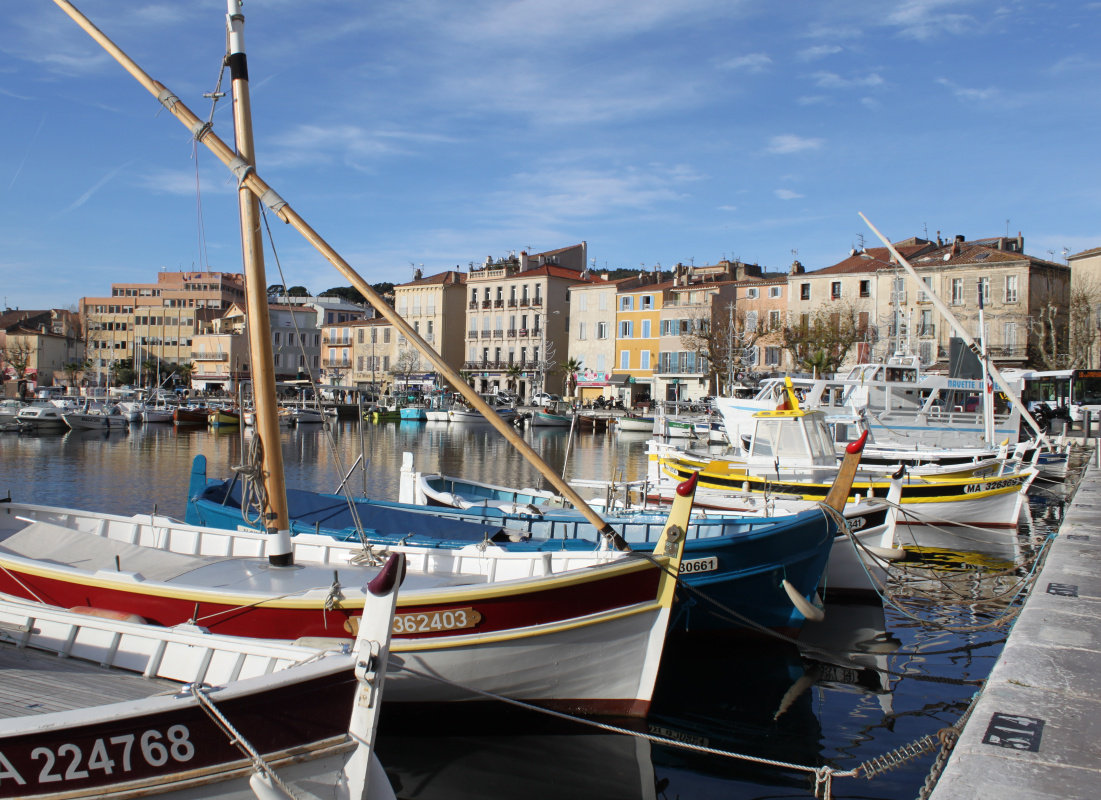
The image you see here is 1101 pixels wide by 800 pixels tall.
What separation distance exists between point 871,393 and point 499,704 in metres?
26.7

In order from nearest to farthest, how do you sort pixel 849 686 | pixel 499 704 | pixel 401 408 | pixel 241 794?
pixel 241 794 < pixel 499 704 < pixel 849 686 < pixel 401 408

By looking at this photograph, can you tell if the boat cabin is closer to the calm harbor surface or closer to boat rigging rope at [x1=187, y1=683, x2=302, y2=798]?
the calm harbor surface

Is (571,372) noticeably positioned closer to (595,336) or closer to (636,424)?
(595,336)

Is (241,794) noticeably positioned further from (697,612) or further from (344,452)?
(344,452)

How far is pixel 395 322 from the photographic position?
820 centimetres

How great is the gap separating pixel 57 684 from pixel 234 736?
8.08 ft

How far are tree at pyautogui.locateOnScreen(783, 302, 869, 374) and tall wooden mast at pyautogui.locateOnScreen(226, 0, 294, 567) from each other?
161ft

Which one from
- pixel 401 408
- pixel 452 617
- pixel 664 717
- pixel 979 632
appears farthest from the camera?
pixel 401 408

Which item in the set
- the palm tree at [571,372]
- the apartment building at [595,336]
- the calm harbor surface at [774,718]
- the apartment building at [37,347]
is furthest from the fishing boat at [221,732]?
the apartment building at [37,347]

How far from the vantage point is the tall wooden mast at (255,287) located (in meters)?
8.41

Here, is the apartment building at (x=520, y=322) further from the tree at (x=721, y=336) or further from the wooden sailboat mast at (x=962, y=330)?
the wooden sailboat mast at (x=962, y=330)

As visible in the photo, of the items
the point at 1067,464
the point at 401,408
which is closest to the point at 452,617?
the point at 1067,464

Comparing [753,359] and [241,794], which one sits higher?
[753,359]

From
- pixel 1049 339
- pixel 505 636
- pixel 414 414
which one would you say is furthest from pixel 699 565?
pixel 414 414
